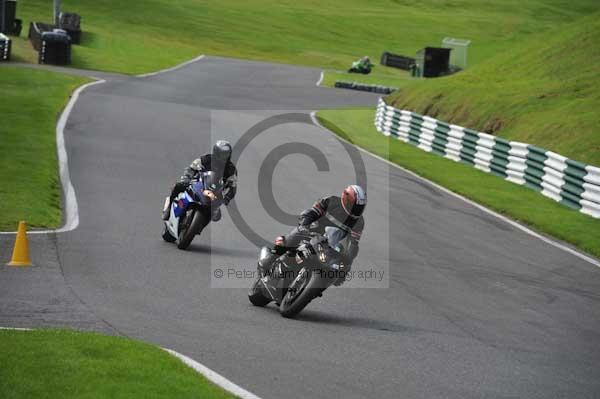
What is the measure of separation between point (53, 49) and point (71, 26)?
14512 millimetres

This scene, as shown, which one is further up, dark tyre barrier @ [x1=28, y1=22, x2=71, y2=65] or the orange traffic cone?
dark tyre barrier @ [x1=28, y1=22, x2=71, y2=65]

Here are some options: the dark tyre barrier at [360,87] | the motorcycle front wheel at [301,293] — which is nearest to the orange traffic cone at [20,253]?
the motorcycle front wheel at [301,293]

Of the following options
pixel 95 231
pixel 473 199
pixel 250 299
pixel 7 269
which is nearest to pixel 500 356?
pixel 250 299

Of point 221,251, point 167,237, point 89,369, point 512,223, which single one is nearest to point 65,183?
point 167,237

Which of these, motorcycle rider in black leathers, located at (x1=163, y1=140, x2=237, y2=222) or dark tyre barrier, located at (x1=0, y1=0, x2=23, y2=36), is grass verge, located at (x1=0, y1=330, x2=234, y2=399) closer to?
motorcycle rider in black leathers, located at (x1=163, y1=140, x2=237, y2=222)

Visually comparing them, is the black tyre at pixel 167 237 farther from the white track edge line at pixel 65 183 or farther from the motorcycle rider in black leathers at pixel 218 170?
the white track edge line at pixel 65 183

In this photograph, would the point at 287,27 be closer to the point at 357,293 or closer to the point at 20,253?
the point at 357,293

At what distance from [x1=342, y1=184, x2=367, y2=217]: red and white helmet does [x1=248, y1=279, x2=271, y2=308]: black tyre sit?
65.9 inches

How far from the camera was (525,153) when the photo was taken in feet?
86.8

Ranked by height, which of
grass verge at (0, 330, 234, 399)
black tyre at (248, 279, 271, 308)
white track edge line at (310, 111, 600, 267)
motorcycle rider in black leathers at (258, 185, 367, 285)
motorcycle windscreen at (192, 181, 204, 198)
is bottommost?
white track edge line at (310, 111, 600, 267)

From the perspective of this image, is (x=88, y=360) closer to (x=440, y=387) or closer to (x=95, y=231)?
(x=440, y=387)

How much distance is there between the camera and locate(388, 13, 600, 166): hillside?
30375 millimetres

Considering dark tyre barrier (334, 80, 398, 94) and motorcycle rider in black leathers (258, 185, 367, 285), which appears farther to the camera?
dark tyre barrier (334, 80, 398, 94)

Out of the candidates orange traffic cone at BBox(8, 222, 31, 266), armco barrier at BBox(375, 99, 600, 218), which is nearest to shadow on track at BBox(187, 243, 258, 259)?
orange traffic cone at BBox(8, 222, 31, 266)
